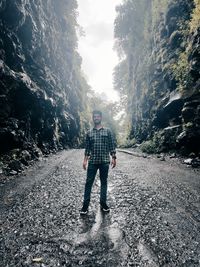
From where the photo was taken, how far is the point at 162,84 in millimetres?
26688

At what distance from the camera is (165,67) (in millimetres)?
25047

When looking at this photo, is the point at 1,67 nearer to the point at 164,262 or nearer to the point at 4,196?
the point at 4,196

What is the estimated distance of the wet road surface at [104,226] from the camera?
4.00 meters

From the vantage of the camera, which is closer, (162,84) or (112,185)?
(112,185)

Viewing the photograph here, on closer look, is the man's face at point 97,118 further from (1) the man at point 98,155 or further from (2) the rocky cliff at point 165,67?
(2) the rocky cliff at point 165,67

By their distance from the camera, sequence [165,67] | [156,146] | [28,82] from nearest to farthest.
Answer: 1. [28,82]
2. [156,146]
3. [165,67]

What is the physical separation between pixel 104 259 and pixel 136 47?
1644 inches

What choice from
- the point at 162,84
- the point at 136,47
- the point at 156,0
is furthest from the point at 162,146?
the point at 136,47

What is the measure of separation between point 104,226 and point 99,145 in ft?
6.66

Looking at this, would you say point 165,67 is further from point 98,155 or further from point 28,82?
point 98,155

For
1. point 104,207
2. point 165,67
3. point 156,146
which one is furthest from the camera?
point 165,67

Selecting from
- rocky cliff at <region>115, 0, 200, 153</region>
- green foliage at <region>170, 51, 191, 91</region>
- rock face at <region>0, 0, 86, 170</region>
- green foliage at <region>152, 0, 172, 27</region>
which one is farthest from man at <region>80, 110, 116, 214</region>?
green foliage at <region>152, 0, 172, 27</region>

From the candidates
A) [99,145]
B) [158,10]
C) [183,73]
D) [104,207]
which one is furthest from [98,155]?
[158,10]

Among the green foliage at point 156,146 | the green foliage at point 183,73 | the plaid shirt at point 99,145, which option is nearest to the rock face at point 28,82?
the plaid shirt at point 99,145
